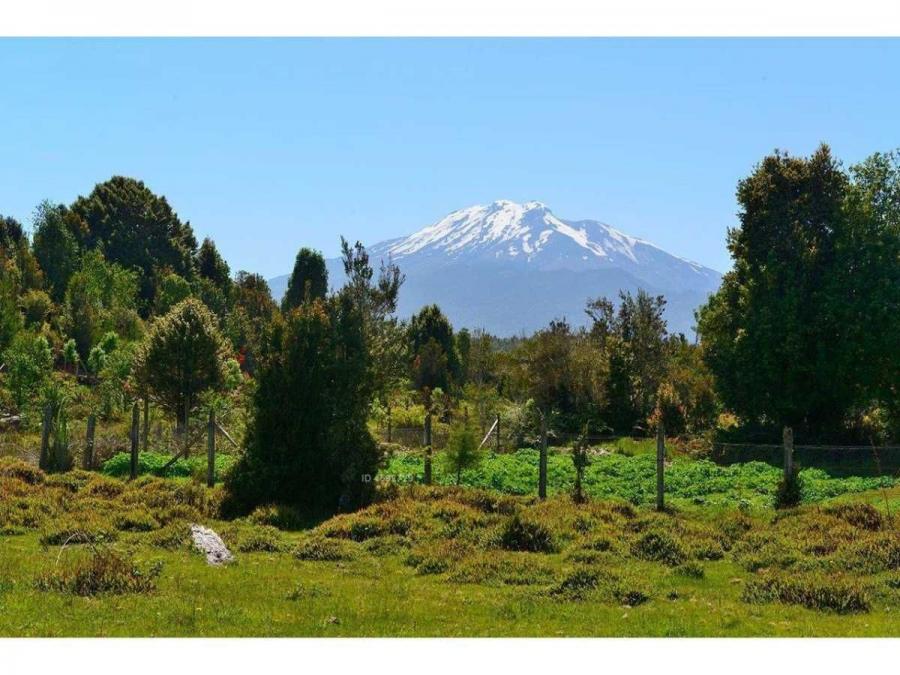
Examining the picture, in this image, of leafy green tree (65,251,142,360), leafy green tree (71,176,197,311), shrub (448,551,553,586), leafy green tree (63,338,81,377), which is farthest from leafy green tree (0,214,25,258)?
shrub (448,551,553,586)

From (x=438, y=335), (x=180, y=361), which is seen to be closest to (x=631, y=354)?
(x=438, y=335)

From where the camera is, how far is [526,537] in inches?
617

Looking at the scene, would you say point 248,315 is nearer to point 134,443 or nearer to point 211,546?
point 134,443

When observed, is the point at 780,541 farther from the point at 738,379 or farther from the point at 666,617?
the point at 738,379

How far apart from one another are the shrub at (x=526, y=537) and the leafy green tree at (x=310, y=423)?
5.11 metres

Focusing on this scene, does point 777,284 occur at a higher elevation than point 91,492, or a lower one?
higher

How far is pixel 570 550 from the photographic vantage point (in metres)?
15.0

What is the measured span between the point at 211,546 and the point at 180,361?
67.3 ft

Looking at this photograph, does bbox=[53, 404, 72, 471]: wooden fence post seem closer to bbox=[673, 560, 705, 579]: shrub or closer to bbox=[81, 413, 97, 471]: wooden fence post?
bbox=[81, 413, 97, 471]: wooden fence post

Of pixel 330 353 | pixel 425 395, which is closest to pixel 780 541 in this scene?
pixel 330 353

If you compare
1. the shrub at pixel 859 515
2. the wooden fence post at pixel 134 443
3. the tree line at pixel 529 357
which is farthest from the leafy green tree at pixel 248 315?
the shrub at pixel 859 515

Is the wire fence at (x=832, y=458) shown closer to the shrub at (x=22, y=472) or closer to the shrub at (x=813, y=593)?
the shrub at (x=813, y=593)

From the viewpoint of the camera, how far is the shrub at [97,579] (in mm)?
11094

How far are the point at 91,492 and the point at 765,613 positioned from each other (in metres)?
15.9
